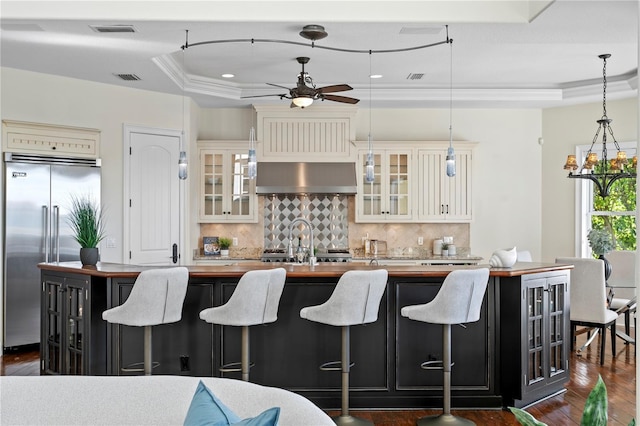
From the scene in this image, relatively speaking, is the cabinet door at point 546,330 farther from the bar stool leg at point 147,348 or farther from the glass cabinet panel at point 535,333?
the bar stool leg at point 147,348

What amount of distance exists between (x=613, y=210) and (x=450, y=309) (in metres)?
4.79

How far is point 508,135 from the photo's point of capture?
26.1 ft

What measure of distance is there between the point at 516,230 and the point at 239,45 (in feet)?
15.3

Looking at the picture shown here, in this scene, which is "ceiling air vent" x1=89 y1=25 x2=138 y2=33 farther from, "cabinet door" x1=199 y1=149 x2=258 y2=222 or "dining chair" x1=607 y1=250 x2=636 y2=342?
"dining chair" x1=607 y1=250 x2=636 y2=342

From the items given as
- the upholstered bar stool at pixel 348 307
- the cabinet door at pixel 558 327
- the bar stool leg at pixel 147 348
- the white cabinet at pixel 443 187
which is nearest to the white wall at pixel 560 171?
the white cabinet at pixel 443 187

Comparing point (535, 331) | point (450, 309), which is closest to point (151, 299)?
point (450, 309)

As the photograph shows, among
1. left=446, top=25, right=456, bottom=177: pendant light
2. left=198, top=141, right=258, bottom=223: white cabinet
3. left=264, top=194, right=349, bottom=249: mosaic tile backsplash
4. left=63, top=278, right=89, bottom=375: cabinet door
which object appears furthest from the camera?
left=264, top=194, right=349, bottom=249: mosaic tile backsplash

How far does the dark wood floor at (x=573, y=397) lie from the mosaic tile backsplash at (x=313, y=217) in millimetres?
3234

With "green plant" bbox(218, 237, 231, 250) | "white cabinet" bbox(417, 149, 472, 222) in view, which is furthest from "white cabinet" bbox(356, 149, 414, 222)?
"green plant" bbox(218, 237, 231, 250)

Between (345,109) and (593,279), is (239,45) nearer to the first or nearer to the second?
(345,109)

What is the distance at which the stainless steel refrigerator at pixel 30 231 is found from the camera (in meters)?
5.82

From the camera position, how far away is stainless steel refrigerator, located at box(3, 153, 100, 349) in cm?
582

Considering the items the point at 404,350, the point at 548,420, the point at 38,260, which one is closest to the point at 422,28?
the point at 404,350

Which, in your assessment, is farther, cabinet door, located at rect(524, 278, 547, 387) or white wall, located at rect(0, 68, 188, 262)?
white wall, located at rect(0, 68, 188, 262)
